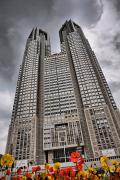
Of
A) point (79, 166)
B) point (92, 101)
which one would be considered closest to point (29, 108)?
point (92, 101)

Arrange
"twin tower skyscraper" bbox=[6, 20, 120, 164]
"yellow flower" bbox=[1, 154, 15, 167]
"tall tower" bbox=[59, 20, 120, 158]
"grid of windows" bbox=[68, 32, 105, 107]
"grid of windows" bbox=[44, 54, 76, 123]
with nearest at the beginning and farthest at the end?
"yellow flower" bbox=[1, 154, 15, 167] → "tall tower" bbox=[59, 20, 120, 158] → "twin tower skyscraper" bbox=[6, 20, 120, 164] → "grid of windows" bbox=[68, 32, 105, 107] → "grid of windows" bbox=[44, 54, 76, 123]

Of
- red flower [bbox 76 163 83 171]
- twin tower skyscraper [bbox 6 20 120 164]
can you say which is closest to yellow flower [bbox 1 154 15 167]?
red flower [bbox 76 163 83 171]

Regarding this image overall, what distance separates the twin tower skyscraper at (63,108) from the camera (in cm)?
6412

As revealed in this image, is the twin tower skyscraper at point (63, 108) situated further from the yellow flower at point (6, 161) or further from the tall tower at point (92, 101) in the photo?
the yellow flower at point (6, 161)

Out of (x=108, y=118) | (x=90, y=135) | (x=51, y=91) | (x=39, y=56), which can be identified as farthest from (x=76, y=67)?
(x=90, y=135)

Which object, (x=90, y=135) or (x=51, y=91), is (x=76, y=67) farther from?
(x=90, y=135)

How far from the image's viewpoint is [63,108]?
3191 inches

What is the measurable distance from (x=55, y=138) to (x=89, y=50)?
223 feet

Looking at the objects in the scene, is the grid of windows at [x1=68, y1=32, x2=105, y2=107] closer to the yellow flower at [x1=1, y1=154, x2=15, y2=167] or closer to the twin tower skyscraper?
the twin tower skyscraper

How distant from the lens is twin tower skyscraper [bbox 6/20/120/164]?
64.1 metres

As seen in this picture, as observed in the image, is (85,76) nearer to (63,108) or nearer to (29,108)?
(63,108)

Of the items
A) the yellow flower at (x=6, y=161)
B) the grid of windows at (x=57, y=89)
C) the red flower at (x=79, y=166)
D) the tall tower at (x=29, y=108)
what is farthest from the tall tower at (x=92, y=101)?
the yellow flower at (x=6, y=161)

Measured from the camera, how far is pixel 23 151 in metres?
64.4

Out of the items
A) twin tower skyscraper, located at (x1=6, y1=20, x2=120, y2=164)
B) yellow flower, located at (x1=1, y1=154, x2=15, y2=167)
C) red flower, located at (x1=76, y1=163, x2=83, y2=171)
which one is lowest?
red flower, located at (x1=76, y1=163, x2=83, y2=171)
